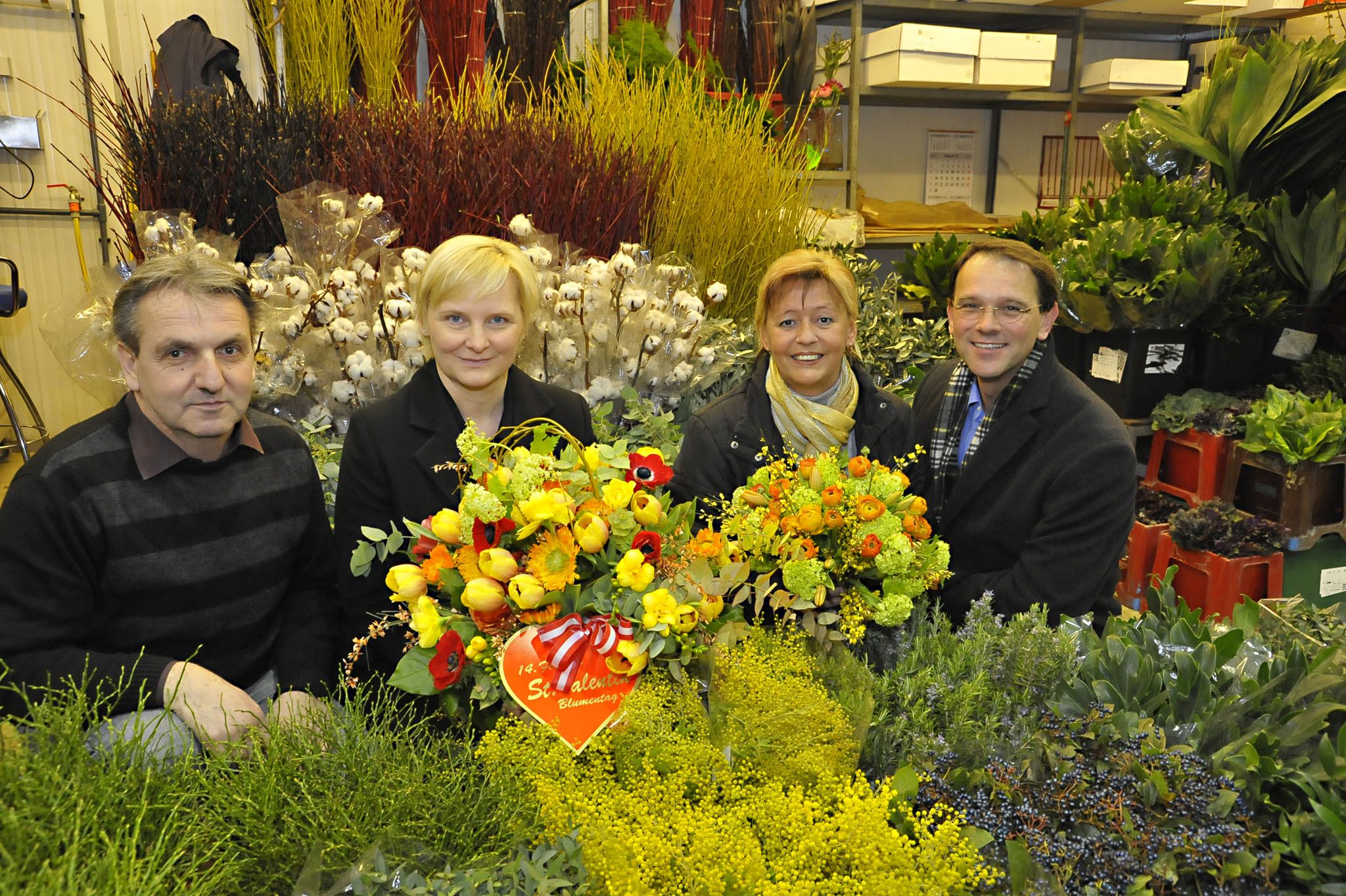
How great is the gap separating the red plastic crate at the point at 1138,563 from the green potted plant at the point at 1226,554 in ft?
0.46

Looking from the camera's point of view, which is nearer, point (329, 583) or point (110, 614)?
point (110, 614)

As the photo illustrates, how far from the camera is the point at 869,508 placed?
1258 mm

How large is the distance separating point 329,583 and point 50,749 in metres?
0.84

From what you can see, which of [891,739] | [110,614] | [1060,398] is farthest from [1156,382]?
[110,614]

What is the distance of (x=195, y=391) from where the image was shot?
1447 mm

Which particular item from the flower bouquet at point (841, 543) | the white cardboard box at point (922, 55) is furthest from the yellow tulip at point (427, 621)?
the white cardboard box at point (922, 55)

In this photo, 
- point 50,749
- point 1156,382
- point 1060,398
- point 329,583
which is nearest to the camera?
point 50,749

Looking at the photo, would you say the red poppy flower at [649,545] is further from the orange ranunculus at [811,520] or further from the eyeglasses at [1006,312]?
the eyeglasses at [1006,312]

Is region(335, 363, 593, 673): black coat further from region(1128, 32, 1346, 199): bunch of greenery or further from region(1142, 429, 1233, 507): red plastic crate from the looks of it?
region(1128, 32, 1346, 199): bunch of greenery

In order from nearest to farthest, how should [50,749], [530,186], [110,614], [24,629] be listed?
1. [50,749]
2. [24,629]
3. [110,614]
4. [530,186]

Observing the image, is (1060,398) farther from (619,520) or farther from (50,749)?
(50,749)

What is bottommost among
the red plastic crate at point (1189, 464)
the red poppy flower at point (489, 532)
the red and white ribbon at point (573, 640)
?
the red plastic crate at point (1189, 464)

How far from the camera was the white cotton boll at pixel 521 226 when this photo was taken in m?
2.30

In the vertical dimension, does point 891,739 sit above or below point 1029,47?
below
